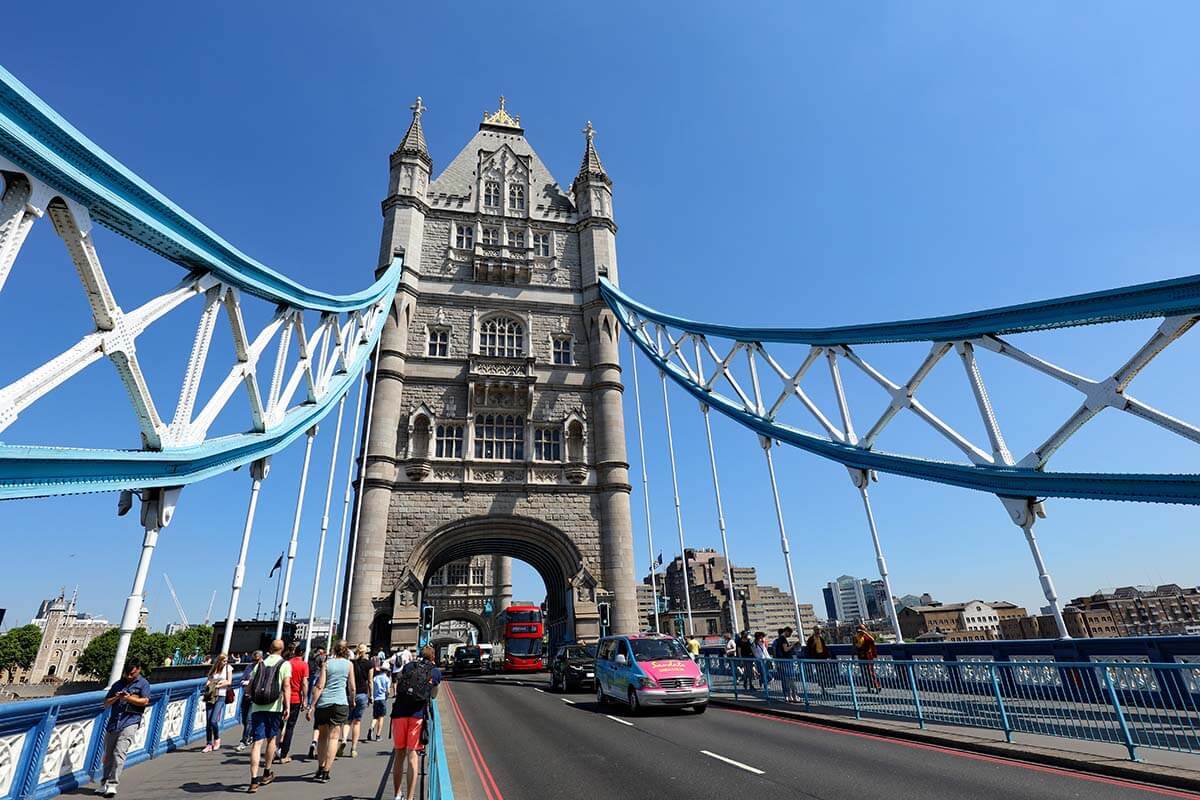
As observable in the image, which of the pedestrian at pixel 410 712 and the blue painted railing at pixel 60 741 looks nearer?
the blue painted railing at pixel 60 741

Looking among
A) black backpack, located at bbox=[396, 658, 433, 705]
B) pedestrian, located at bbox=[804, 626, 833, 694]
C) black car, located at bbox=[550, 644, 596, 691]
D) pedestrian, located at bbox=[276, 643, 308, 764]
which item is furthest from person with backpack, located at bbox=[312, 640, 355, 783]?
black car, located at bbox=[550, 644, 596, 691]

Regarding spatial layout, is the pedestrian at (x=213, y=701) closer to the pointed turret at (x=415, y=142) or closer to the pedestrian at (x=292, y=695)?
the pedestrian at (x=292, y=695)

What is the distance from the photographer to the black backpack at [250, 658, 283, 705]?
25.3 ft

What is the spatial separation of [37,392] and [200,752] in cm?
737

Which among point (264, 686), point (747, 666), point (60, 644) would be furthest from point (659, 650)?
point (60, 644)

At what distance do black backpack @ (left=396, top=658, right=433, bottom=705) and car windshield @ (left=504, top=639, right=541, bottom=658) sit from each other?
87.6 ft

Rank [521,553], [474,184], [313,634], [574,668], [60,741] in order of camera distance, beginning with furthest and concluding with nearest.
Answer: [313,634], [474,184], [521,553], [574,668], [60,741]

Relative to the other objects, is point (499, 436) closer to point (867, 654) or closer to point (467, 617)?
point (867, 654)

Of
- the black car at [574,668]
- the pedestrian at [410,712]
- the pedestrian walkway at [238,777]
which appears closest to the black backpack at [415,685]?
the pedestrian at [410,712]

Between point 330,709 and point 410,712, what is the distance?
2253 mm

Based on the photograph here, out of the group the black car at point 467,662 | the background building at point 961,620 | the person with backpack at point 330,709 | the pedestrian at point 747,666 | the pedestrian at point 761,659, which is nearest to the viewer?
the person with backpack at point 330,709

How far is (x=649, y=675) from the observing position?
13.1 metres

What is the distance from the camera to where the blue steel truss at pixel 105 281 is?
6.12 metres

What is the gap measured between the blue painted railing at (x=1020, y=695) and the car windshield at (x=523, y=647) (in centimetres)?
1982
